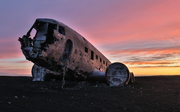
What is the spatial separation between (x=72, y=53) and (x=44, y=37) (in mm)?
2258

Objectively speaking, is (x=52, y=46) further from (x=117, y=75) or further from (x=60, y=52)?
(x=117, y=75)

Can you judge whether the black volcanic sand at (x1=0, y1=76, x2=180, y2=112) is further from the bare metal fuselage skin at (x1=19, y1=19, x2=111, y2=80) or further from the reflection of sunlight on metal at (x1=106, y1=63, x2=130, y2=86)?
the reflection of sunlight on metal at (x1=106, y1=63, x2=130, y2=86)

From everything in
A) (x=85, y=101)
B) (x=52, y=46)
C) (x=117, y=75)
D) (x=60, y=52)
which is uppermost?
(x=52, y=46)

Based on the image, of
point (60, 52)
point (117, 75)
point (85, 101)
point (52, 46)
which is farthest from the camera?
point (117, 75)

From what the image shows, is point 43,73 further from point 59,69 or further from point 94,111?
point 94,111

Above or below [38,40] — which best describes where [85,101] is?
below

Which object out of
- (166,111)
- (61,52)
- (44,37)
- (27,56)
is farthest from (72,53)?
(166,111)

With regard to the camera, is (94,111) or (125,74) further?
(125,74)

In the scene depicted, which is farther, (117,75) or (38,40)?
(117,75)

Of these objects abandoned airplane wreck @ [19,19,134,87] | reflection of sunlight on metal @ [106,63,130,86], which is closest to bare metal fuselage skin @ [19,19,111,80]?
abandoned airplane wreck @ [19,19,134,87]

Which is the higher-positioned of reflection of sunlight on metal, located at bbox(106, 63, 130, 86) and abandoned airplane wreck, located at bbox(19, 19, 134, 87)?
abandoned airplane wreck, located at bbox(19, 19, 134, 87)

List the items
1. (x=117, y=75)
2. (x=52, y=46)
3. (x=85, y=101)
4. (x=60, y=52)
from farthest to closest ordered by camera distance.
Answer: (x=117, y=75) < (x=60, y=52) < (x=52, y=46) < (x=85, y=101)

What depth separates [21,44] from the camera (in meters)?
8.98

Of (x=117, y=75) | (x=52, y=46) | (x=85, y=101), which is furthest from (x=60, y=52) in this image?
(x=117, y=75)
